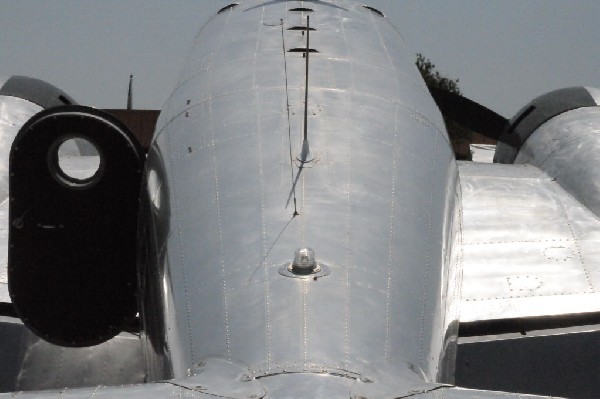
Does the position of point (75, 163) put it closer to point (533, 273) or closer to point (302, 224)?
point (533, 273)

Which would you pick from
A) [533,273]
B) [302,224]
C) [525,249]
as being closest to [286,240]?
[302,224]

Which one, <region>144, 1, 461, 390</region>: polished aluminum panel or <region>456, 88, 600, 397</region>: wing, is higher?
<region>144, 1, 461, 390</region>: polished aluminum panel

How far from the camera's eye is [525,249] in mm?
11992

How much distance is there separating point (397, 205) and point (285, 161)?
866 millimetres

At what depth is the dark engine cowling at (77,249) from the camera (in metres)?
9.74

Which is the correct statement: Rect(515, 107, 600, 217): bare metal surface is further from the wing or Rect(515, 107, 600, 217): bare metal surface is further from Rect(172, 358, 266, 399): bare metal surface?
Rect(172, 358, 266, 399): bare metal surface

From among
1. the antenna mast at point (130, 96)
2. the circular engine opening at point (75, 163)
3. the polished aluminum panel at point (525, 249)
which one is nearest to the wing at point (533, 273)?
the polished aluminum panel at point (525, 249)

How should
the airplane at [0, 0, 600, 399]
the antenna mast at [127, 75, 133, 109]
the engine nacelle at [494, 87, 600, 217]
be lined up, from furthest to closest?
the antenna mast at [127, 75, 133, 109], the engine nacelle at [494, 87, 600, 217], the airplane at [0, 0, 600, 399]

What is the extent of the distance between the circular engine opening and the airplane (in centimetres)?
3

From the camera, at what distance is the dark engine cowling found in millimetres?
9742

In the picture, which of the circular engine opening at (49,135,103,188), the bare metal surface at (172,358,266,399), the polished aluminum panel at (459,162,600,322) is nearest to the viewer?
the bare metal surface at (172,358,266,399)

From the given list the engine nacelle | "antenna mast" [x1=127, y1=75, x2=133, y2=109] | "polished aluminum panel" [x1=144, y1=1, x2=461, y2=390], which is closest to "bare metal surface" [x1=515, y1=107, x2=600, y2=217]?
the engine nacelle

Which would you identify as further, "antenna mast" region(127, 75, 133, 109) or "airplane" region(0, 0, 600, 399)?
"antenna mast" region(127, 75, 133, 109)

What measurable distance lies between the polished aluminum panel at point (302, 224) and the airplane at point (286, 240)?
0.02 metres
